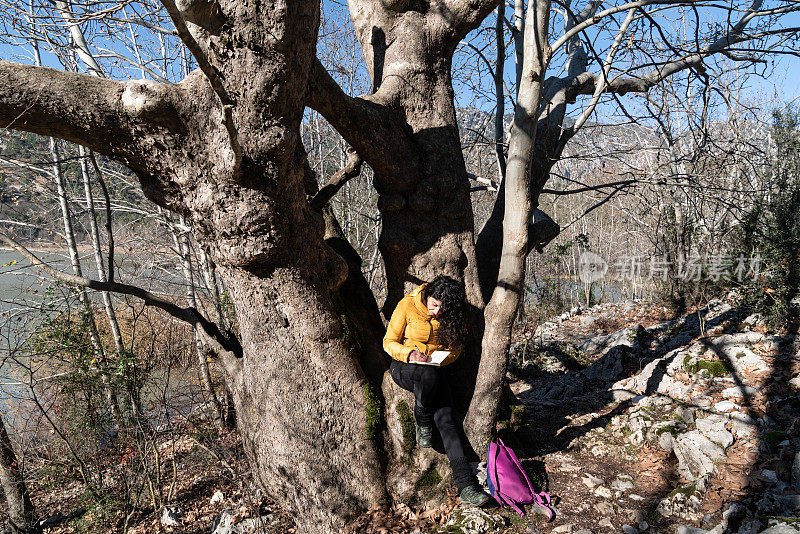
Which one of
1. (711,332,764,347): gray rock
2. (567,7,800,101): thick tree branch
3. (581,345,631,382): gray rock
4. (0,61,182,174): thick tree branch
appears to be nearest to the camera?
(0,61,182,174): thick tree branch

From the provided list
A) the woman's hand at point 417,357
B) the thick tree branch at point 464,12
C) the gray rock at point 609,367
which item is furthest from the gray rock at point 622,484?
the thick tree branch at point 464,12

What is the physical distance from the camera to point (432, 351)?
3.06 m

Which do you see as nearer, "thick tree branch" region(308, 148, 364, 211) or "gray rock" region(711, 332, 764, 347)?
"thick tree branch" region(308, 148, 364, 211)

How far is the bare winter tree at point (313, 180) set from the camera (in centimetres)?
227

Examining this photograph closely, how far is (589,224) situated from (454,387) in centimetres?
2561

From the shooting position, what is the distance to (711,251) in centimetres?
885

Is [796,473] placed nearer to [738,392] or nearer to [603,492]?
[603,492]

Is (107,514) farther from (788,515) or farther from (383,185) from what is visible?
(788,515)

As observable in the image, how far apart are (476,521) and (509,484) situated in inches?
13.0

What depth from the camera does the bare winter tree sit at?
2.27 m

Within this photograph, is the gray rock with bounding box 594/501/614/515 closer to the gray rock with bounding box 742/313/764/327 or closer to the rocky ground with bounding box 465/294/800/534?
the rocky ground with bounding box 465/294/800/534

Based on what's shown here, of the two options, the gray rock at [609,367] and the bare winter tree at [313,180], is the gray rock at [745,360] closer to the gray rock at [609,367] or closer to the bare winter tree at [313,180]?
the gray rock at [609,367]

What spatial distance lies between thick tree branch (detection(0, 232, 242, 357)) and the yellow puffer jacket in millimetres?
1486

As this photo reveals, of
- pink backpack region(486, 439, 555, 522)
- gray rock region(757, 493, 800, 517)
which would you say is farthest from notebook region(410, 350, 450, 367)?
gray rock region(757, 493, 800, 517)
